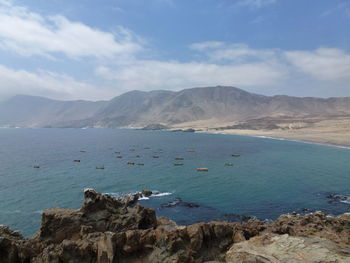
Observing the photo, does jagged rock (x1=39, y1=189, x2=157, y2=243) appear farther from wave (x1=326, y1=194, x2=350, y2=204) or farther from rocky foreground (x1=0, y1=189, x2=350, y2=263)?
wave (x1=326, y1=194, x2=350, y2=204)

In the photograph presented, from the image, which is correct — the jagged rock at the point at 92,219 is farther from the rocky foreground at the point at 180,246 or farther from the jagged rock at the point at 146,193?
the jagged rock at the point at 146,193

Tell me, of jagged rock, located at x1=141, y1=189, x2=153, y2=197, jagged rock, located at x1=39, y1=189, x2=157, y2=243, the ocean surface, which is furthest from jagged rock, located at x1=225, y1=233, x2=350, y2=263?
jagged rock, located at x1=141, y1=189, x2=153, y2=197

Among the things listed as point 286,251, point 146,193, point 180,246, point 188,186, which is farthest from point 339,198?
point 180,246

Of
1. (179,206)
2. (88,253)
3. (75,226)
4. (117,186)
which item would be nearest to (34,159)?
(117,186)

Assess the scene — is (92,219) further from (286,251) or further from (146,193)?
(146,193)

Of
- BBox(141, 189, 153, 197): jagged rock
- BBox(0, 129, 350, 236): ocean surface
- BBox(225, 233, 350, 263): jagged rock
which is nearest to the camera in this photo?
BBox(225, 233, 350, 263): jagged rock

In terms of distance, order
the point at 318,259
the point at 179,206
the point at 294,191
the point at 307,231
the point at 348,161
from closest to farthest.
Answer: the point at 318,259 < the point at 307,231 < the point at 179,206 < the point at 294,191 < the point at 348,161

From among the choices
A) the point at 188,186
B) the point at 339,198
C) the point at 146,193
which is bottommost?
the point at 339,198

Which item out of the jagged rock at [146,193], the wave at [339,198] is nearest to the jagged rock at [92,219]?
the jagged rock at [146,193]

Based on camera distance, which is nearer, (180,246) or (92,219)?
(180,246)

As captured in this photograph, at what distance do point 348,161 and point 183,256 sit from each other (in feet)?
252

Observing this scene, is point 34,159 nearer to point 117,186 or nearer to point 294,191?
point 117,186

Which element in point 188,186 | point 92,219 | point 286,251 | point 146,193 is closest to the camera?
point 286,251

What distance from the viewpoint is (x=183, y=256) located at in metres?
13.1
